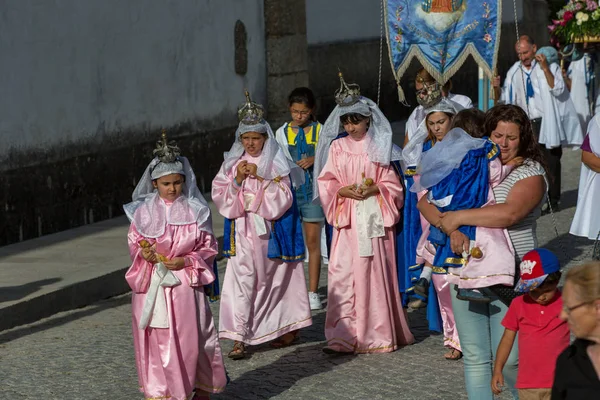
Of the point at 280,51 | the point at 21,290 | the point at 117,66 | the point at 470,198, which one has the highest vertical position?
the point at 280,51

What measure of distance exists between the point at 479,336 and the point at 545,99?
882 cm

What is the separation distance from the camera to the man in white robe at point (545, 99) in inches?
559

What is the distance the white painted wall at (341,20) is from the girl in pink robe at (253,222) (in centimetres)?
1023

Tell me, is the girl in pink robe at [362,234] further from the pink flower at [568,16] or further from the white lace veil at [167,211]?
the pink flower at [568,16]

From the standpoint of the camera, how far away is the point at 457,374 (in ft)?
25.3

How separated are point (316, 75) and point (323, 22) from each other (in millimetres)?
858

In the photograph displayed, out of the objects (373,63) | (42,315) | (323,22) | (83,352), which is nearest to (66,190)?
(42,315)

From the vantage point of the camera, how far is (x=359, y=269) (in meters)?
8.45

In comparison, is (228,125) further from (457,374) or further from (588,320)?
(588,320)

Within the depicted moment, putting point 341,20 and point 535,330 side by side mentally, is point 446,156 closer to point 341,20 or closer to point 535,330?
point 535,330

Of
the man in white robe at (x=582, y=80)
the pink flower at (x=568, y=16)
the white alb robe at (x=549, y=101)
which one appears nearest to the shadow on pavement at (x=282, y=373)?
the white alb robe at (x=549, y=101)

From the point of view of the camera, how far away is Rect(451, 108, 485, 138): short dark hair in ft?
20.6

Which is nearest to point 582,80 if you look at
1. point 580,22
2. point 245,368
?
point 580,22

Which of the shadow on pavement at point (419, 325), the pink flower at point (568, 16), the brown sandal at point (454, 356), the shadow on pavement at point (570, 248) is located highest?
the pink flower at point (568, 16)
